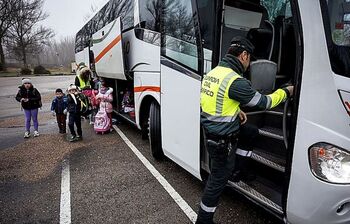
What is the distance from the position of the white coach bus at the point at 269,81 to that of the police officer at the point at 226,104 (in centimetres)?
23

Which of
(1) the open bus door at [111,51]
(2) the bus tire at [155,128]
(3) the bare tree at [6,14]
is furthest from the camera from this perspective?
(3) the bare tree at [6,14]

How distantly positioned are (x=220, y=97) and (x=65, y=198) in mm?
2450

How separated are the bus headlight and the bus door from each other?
1278mm

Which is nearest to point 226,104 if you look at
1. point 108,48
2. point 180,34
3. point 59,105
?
point 180,34

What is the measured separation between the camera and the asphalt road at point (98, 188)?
2928mm

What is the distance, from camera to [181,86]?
3127 mm

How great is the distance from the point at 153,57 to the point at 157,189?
2023 millimetres

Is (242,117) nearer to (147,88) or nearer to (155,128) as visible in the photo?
(155,128)

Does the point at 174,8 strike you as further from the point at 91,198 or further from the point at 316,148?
the point at 91,198

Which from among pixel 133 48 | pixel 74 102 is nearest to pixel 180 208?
pixel 133 48

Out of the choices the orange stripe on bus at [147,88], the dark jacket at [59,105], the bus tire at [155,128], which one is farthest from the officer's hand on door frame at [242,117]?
the dark jacket at [59,105]

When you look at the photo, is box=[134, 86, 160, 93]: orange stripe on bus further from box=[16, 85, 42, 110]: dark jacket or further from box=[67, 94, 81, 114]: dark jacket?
box=[16, 85, 42, 110]: dark jacket

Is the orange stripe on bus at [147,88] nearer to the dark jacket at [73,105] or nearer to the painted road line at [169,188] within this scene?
the painted road line at [169,188]

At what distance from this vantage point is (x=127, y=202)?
3.21m
